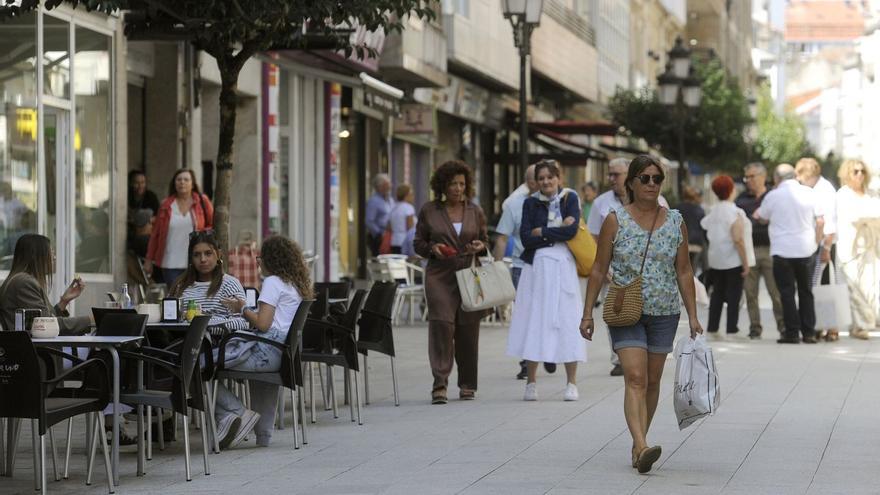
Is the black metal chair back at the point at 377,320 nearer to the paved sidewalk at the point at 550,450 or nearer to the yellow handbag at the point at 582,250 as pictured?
the paved sidewalk at the point at 550,450

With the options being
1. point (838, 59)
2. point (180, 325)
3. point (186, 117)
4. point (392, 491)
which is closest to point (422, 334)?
point (186, 117)

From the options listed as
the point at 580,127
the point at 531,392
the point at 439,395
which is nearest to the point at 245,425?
the point at 439,395

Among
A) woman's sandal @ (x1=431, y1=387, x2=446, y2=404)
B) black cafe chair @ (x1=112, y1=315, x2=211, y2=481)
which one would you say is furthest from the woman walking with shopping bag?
woman's sandal @ (x1=431, y1=387, x2=446, y2=404)

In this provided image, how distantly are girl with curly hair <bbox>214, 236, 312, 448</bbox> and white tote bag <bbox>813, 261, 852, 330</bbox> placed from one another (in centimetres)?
948

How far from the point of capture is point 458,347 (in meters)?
14.0

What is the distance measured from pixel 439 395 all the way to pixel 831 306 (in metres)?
7.37

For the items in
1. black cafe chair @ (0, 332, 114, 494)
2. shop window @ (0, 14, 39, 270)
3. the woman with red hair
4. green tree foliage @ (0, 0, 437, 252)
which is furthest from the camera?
the woman with red hair

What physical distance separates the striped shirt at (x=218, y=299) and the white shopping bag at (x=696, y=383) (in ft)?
9.71

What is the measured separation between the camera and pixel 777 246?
1977 cm

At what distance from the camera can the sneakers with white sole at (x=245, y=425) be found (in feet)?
36.0

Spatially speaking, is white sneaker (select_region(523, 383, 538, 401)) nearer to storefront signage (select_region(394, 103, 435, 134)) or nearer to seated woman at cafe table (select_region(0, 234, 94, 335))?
seated woman at cafe table (select_region(0, 234, 94, 335))

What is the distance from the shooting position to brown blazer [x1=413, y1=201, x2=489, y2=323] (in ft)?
45.6

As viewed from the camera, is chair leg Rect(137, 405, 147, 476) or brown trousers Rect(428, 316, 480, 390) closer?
chair leg Rect(137, 405, 147, 476)

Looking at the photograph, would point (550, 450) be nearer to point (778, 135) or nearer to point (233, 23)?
point (233, 23)
